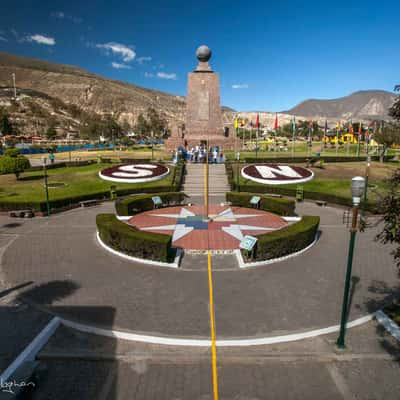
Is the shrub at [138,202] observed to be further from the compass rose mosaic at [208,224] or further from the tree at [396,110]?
the tree at [396,110]

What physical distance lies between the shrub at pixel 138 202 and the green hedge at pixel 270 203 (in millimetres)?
4596

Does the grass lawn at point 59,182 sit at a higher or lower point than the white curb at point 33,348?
higher

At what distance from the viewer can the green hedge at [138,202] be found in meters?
21.9

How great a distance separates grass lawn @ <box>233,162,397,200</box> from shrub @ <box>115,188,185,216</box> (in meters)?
8.21

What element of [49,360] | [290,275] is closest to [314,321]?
[290,275]

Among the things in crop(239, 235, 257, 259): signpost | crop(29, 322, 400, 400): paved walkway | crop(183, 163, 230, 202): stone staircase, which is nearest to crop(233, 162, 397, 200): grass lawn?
crop(183, 163, 230, 202): stone staircase

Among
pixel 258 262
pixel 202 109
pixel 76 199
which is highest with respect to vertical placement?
pixel 202 109

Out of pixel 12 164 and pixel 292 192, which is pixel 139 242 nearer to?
pixel 292 192

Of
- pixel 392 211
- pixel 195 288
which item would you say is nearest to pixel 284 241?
pixel 195 288

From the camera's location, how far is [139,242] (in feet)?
48.1

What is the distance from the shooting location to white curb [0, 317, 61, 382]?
7.59 m

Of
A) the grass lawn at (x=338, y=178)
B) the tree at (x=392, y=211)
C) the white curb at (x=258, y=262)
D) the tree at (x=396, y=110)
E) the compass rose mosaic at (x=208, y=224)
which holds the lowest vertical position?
the white curb at (x=258, y=262)

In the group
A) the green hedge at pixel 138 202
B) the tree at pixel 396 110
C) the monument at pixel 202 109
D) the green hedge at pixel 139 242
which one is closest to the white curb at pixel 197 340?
the green hedge at pixel 139 242

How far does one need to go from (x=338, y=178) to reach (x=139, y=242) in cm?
2870
